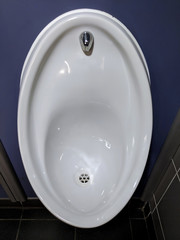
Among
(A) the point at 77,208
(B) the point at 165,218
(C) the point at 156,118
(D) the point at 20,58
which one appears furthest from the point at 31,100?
(B) the point at 165,218

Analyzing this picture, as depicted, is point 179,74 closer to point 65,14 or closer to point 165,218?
point 65,14

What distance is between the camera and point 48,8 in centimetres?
61

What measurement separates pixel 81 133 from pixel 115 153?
0.46ft

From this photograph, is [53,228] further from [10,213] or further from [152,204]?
[152,204]

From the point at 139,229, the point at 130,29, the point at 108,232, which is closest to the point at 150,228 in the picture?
the point at 139,229

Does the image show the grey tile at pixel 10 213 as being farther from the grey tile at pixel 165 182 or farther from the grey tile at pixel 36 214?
the grey tile at pixel 165 182

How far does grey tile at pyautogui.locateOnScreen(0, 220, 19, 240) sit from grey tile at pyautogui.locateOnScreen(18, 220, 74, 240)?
29 millimetres

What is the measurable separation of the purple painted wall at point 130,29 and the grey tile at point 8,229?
637 millimetres

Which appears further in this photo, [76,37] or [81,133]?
[81,133]

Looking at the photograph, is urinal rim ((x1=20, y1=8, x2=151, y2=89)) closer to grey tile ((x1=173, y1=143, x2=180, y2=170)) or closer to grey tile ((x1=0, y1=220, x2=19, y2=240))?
grey tile ((x1=173, y1=143, x2=180, y2=170))

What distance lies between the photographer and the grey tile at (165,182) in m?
0.94

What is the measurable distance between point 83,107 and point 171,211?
0.58 m

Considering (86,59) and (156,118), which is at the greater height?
(86,59)

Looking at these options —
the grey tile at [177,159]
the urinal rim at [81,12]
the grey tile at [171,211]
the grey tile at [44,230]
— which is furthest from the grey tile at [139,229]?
the urinal rim at [81,12]
